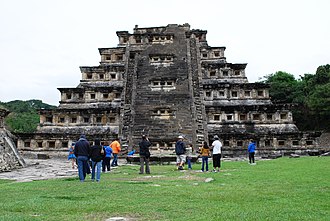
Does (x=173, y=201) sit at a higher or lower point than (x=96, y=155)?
lower

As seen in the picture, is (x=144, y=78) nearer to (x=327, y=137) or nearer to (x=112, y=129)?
(x=112, y=129)

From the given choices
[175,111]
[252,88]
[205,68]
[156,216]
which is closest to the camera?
[156,216]

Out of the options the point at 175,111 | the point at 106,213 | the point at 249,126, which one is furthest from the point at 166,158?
the point at 106,213

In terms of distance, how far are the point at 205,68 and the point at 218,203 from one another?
698 inches

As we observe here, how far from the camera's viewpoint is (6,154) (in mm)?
12859

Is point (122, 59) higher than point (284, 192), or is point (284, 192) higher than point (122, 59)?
point (122, 59)

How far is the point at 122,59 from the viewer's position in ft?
80.2

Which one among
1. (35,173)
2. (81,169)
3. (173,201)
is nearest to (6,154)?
(35,173)

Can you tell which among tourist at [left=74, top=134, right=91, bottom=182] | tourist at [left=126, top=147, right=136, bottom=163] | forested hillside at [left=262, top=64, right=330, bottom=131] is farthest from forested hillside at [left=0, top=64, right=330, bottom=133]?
tourist at [left=74, top=134, right=91, bottom=182]

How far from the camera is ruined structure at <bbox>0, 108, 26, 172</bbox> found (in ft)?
40.9

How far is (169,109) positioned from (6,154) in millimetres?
8342

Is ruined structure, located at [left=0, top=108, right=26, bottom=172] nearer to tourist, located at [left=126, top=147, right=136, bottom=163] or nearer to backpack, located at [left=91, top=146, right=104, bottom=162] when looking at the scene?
tourist, located at [left=126, top=147, right=136, bottom=163]

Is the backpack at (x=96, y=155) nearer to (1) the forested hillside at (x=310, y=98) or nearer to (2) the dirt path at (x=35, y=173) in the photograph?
(2) the dirt path at (x=35, y=173)

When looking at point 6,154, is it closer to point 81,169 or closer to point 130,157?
point 130,157
